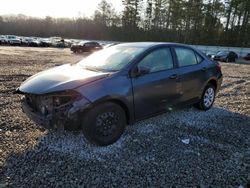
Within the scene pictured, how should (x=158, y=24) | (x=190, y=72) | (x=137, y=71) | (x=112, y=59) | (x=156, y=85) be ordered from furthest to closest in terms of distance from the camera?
(x=158, y=24)
(x=190, y=72)
(x=112, y=59)
(x=156, y=85)
(x=137, y=71)

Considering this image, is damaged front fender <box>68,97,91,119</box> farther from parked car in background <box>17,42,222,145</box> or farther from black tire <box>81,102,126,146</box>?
black tire <box>81,102,126,146</box>

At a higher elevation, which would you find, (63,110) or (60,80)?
(60,80)

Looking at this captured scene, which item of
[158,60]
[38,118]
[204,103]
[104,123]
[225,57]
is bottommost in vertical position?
[225,57]

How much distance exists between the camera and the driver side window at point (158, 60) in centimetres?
447

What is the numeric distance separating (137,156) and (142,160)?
13cm

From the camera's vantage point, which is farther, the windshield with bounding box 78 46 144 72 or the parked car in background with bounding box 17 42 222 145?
the windshield with bounding box 78 46 144 72

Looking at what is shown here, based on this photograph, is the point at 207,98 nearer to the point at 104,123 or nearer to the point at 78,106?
the point at 104,123

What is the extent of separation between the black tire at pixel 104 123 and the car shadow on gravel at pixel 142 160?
0.52 ft

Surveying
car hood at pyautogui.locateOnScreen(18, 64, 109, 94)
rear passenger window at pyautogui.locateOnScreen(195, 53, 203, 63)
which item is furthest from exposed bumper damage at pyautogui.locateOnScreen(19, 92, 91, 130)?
rear passenger window at pyautogui.locateOnScreen(195, 53, 203, 63)

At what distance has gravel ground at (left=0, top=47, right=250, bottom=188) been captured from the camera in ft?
10.7

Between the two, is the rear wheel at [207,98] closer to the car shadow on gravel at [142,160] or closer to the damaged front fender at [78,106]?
the car shadow on gravel at [142,160]

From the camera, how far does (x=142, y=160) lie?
3729mm

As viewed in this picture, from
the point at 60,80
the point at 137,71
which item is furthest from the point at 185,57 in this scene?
the point at 60,80

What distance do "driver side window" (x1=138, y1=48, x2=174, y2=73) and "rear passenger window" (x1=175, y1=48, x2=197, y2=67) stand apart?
295mm
